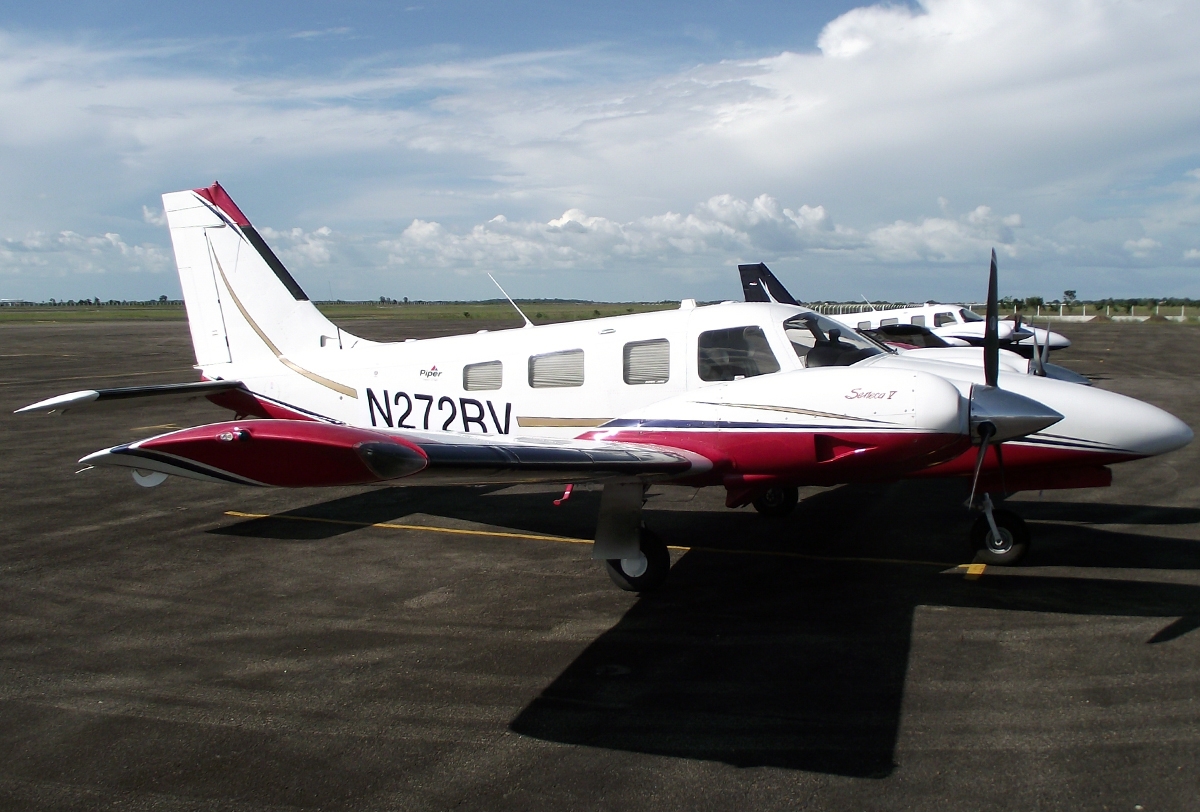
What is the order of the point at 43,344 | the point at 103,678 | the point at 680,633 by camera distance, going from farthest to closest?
1. the point at 43,344
2. the point at 680,633
3. the point at 103,678

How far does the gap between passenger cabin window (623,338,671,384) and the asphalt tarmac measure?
6.03ft

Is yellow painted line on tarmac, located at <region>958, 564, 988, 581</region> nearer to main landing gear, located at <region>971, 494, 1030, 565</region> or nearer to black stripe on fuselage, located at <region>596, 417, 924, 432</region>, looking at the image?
main landing gear, located at <region>971, 494, 1030, 565</region>

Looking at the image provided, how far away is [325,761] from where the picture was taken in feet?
15.4

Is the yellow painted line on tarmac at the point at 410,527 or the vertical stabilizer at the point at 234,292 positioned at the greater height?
the vertical stabilizer at the point at 234,292

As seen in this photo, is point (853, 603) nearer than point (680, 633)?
No

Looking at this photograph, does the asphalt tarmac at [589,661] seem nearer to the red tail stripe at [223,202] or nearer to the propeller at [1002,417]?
the propeller at [1002,417]

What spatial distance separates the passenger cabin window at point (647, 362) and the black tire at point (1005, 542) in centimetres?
332

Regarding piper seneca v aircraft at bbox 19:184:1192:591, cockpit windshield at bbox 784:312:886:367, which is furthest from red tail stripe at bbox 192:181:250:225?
cockpit windshield at bbox 784:312:886:367

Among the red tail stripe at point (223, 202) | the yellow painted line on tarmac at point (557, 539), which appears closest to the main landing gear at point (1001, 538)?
the yellow painted line on tarmac at point (557, 539)

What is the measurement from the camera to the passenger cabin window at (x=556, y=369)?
8680mm

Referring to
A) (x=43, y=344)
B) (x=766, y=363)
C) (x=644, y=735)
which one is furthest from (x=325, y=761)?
(x=43, y=344)

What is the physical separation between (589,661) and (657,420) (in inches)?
86.8

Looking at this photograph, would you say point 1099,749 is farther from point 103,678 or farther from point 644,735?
point 103,678

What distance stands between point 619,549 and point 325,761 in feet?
10.1
